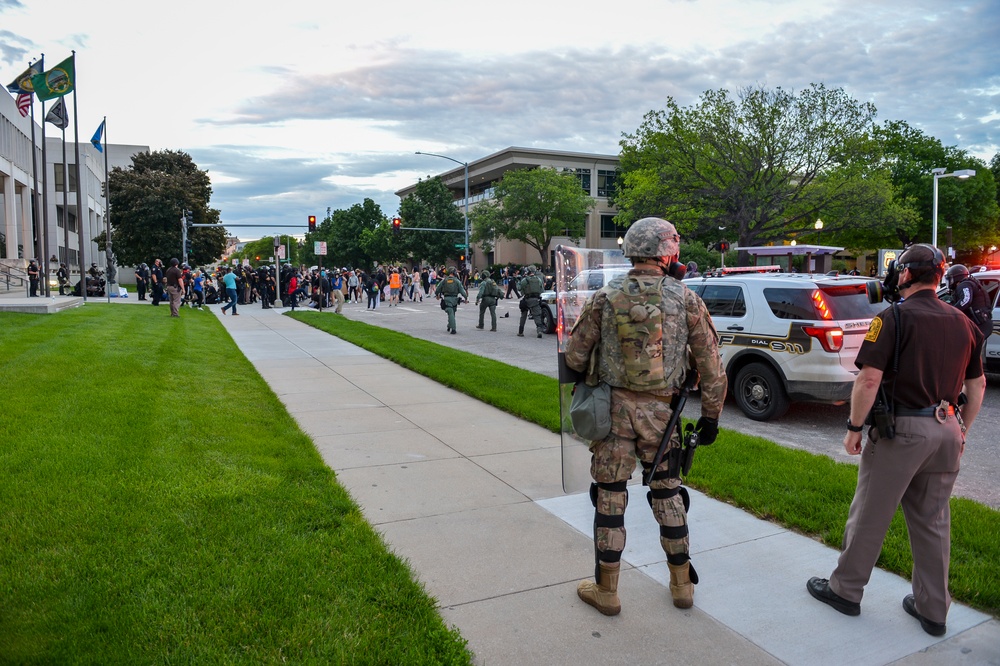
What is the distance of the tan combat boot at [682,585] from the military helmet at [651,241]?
58.9 inches

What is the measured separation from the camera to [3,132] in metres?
44.5

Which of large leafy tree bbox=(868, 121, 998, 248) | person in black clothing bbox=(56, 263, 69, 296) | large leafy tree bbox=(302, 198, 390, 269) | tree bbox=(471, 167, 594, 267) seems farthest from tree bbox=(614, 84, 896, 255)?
large leafy tree bbox=(302, 198, 390, 269)

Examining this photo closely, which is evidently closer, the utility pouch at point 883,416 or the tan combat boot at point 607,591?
the utility pouch at point 883,416

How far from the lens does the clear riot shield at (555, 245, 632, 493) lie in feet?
13.1

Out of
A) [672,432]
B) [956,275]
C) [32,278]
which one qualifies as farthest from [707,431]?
[32,278]

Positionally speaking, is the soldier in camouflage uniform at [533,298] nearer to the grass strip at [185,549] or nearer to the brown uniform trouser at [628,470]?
the grass strip at [185,549]

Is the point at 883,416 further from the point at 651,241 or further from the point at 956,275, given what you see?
the point at 956,275

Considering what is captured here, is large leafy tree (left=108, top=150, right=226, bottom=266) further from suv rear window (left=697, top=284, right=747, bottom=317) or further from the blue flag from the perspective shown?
suv rear window (left=697, top=284, right=747, bottom=317)

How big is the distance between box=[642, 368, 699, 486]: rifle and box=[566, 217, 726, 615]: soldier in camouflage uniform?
0.11ft

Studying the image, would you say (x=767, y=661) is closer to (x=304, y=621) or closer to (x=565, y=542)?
(x=565, y=542)

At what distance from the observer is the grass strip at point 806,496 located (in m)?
3.96

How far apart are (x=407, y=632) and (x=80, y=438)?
13.9 ft

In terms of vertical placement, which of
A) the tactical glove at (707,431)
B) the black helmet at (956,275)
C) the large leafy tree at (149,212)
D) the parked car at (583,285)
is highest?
the large leafy tree at (149,212)

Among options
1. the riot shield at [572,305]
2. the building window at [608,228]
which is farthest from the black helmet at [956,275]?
the building window at [608,228]
